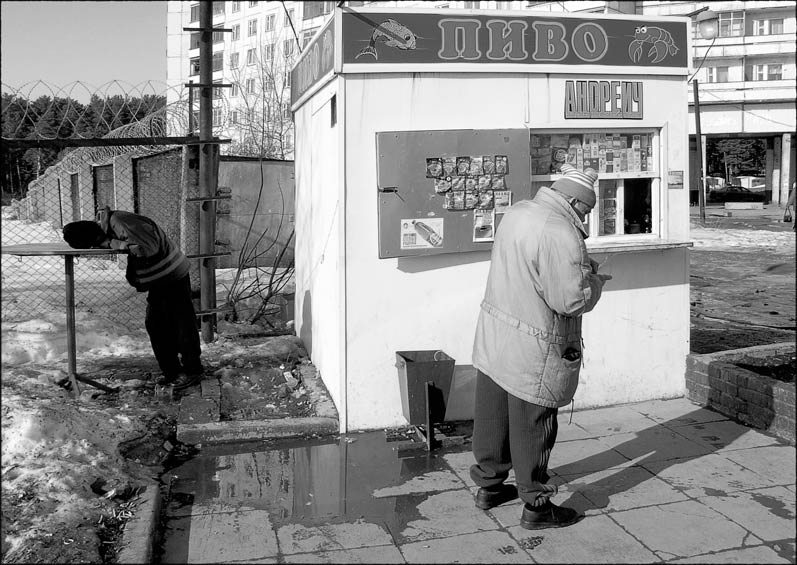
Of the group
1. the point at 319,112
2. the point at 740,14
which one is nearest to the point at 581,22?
the point at 319,112

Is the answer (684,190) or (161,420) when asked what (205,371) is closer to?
(161,420)

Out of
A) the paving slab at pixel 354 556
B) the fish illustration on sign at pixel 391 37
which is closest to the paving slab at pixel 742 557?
the paving slab at pixel 354 556

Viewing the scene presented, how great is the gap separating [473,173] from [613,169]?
134 centimetres

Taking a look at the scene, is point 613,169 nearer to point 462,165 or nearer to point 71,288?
point 462,165

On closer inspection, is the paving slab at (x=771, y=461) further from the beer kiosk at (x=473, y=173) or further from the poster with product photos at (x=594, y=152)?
the poster with product photos at (x=594, y=152)

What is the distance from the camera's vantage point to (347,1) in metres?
6.03

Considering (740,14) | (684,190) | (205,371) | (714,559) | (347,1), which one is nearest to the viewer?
(714,559)

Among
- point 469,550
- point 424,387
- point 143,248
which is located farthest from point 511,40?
point 469,550

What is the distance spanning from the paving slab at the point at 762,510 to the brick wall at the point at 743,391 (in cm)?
100

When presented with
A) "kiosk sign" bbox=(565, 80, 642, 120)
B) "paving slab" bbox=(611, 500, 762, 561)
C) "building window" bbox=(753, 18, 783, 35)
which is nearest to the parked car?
"building window" bbox=(753, 18, 783, 35)

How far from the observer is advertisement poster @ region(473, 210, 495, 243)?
6.32 m

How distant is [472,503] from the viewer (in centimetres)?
489

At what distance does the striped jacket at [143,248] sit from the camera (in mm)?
6691

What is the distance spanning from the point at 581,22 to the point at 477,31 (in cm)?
87
